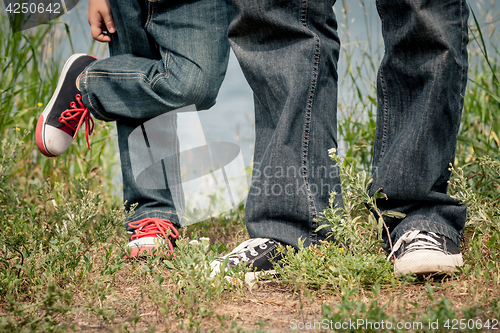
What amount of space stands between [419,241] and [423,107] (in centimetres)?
45

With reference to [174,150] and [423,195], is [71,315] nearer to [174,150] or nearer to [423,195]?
[174,150]

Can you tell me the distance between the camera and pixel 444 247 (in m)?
1.24

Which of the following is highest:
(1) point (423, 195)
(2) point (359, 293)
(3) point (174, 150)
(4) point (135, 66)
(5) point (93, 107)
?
(4) point (135, 66)

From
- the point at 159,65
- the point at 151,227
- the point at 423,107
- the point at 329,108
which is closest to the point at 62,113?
the point at 159,65

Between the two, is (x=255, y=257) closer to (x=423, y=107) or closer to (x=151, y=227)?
(x=151, y=227)

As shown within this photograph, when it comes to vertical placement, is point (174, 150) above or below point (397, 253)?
above

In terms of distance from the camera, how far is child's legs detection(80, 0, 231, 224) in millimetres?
1659

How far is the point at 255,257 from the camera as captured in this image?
132cm

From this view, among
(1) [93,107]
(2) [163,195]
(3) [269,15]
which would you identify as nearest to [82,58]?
(1) [93,107]

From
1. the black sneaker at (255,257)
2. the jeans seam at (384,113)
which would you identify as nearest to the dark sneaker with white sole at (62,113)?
the black sneaker at (255,257)

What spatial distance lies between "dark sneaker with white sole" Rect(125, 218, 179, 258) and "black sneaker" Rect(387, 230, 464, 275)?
0.87 meters

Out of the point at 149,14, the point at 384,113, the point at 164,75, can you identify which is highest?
the point at 149,14

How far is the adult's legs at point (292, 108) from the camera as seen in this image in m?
1.37

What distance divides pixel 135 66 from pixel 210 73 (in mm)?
333
